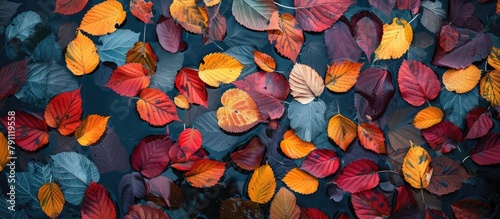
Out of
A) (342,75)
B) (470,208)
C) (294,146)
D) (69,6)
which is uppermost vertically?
(69,6)

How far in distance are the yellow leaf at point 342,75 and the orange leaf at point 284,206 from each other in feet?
0.69

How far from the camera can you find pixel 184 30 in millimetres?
843

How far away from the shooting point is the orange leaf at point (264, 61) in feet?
2.78

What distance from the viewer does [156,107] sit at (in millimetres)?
841

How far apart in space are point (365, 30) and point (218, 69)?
276mm

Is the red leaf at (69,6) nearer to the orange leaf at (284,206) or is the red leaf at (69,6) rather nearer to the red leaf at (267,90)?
the red leaf at (267,90)

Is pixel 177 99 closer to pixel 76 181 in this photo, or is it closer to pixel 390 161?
pixel 76 181

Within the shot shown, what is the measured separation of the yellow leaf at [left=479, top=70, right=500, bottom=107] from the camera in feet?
2.88

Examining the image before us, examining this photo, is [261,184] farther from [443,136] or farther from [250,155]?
[443,136]

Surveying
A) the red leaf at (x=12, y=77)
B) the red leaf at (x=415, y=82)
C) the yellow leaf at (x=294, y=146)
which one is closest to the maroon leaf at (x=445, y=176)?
the red leaf at (x=415, y=82)

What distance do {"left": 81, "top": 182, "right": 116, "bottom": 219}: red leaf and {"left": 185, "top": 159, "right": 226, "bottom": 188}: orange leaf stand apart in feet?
0.49

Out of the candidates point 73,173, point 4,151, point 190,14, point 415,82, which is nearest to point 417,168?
point 415,82

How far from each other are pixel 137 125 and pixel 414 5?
548 mm

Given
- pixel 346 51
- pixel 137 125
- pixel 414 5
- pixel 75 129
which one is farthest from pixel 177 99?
pixel 414 5
